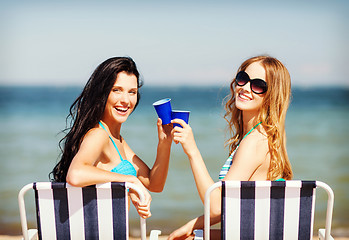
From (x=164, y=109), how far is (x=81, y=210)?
28.1 inches

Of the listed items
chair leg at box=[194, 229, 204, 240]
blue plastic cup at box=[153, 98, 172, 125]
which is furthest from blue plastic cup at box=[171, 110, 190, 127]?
chair leg at box=[194, 229, 204, 240]

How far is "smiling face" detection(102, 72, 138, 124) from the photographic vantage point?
2746mm

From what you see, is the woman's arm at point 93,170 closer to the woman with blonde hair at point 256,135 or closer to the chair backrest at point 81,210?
the chair backrest at point 81,210

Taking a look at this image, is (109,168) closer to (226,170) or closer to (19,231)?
(226,170)

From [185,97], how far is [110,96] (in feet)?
80.0

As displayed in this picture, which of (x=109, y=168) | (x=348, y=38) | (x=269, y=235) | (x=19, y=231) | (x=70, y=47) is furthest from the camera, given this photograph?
(x=70, y=47)

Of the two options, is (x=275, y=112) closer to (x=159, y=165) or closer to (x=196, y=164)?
(x=196, y=164)

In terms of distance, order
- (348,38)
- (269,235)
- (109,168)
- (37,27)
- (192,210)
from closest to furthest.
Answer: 1. (269,235)
2. (109,168)
3. (192,210)
4. (348,38)
5. (37,27)

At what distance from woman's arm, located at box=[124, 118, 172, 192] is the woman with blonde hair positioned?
39 cm

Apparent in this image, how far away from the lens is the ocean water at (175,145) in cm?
755

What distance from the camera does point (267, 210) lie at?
7.48ft

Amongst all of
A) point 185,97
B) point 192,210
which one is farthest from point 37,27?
point 192,210

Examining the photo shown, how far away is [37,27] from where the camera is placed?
24.3 m

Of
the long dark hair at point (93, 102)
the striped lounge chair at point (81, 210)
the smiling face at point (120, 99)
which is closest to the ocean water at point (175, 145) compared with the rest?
the smiling face at point (120, 99)
